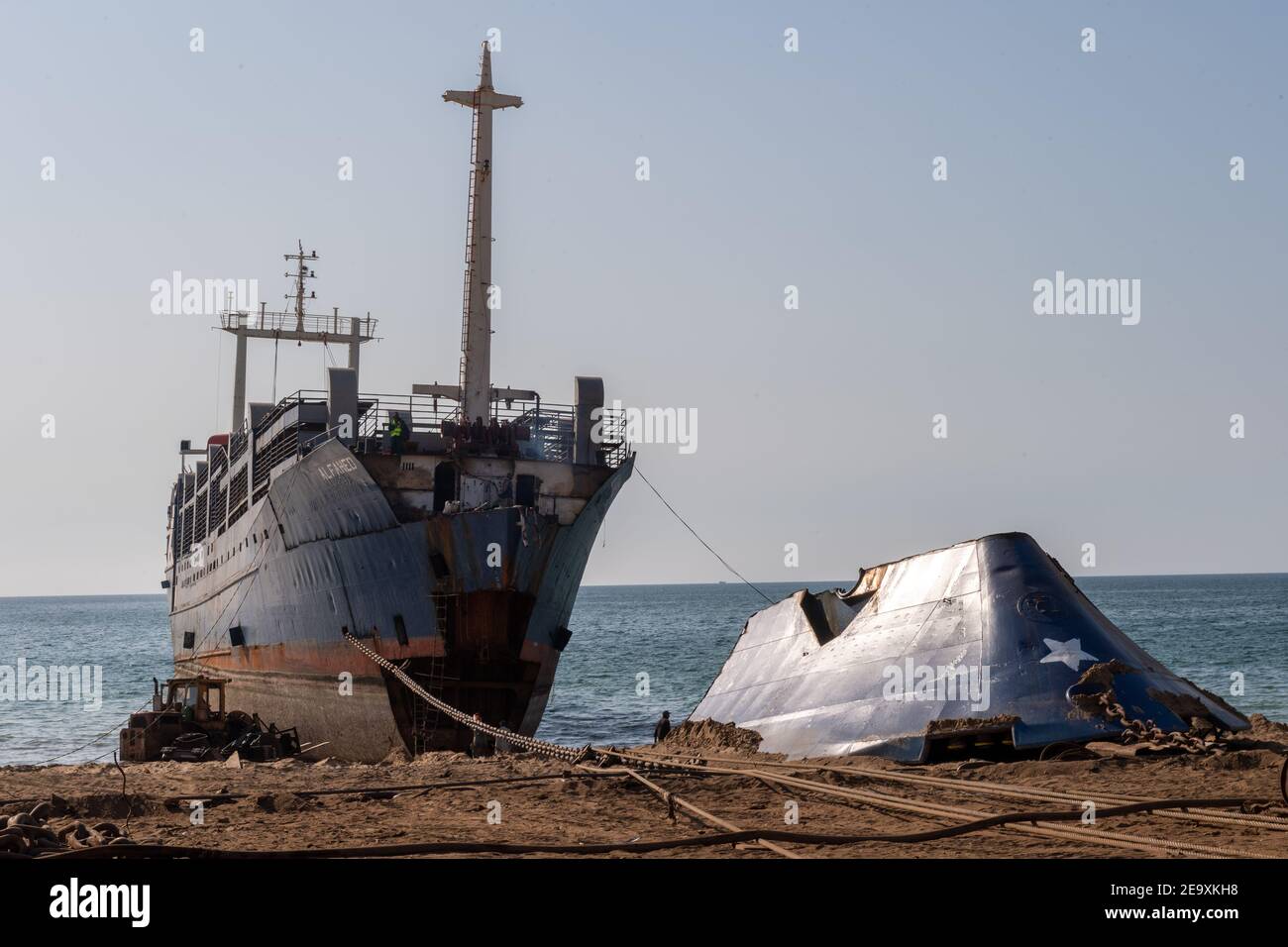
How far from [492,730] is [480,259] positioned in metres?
13.8

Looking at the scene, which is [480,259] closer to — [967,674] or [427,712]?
[427,712]

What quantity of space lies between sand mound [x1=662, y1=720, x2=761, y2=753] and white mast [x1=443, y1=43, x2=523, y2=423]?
36.6ft

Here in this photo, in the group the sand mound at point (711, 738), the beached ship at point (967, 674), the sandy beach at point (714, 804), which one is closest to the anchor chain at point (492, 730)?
the sandy beach at point (714, 804)

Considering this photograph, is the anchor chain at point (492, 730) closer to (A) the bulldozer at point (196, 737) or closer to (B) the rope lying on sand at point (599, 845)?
(A) the bulldozer at point (196, 737)

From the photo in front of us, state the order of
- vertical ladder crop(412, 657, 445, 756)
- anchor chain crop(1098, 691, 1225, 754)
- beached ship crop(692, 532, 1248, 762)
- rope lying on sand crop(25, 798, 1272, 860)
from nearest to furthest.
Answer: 1. rope lying on sand crop(25, 798, 1272, 860)
2. anchor chain crop(1098, 691, 1225, 754)
3. beached ship crop(692, 532, 1248, 762)
4. vertical ladder crop(412, 657, 445, 756)

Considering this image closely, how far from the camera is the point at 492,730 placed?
49.3 feet

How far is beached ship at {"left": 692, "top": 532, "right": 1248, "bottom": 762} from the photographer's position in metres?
12.5

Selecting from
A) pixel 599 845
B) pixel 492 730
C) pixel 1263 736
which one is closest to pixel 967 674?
pixel 1263 736

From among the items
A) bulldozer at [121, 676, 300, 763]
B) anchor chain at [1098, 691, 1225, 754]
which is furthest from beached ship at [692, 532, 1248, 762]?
Answer: bulldozer at [121, 676, 300, 763]

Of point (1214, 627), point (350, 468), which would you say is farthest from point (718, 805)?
point (1214, 627)

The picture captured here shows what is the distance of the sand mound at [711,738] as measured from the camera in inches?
607

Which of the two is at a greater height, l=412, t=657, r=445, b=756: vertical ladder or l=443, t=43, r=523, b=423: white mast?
l=443, t=43, r=523, b=423: white mast

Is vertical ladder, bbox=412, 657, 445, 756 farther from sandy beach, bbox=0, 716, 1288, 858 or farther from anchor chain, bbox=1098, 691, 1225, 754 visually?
anchor chain, bbox=1098, 691, 1225, 754

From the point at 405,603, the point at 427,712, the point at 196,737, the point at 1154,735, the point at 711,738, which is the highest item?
the point at 405,603
